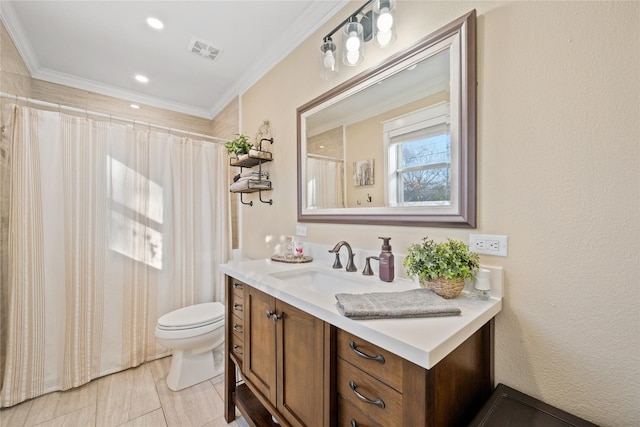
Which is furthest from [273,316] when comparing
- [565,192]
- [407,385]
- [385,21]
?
[385,21]

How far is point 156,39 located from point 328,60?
142cm

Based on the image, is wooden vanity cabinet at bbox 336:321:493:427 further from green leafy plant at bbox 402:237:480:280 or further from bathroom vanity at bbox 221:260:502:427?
green leafy plant at bbox 402:237:480:280

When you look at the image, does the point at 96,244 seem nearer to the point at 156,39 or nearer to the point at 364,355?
the point at 156,39

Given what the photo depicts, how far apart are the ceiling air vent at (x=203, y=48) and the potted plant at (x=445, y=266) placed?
7.05 ft

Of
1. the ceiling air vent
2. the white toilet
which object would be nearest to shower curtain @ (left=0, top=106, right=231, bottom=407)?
the white toilet

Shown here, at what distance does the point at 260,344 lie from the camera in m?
1.25

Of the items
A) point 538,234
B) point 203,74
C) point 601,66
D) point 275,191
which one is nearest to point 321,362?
point 538,234

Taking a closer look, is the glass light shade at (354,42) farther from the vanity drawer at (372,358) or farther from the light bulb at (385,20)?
the vanity drawer at (372,358)

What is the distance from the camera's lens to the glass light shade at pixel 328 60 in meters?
1.47

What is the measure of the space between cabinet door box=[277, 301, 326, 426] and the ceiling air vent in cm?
202

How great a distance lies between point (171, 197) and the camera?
232cm

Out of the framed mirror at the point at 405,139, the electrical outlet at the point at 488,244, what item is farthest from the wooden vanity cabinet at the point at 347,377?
the framed mirror at the point at 405,139

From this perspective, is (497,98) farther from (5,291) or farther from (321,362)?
(5,291)

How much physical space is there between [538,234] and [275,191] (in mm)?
1673
